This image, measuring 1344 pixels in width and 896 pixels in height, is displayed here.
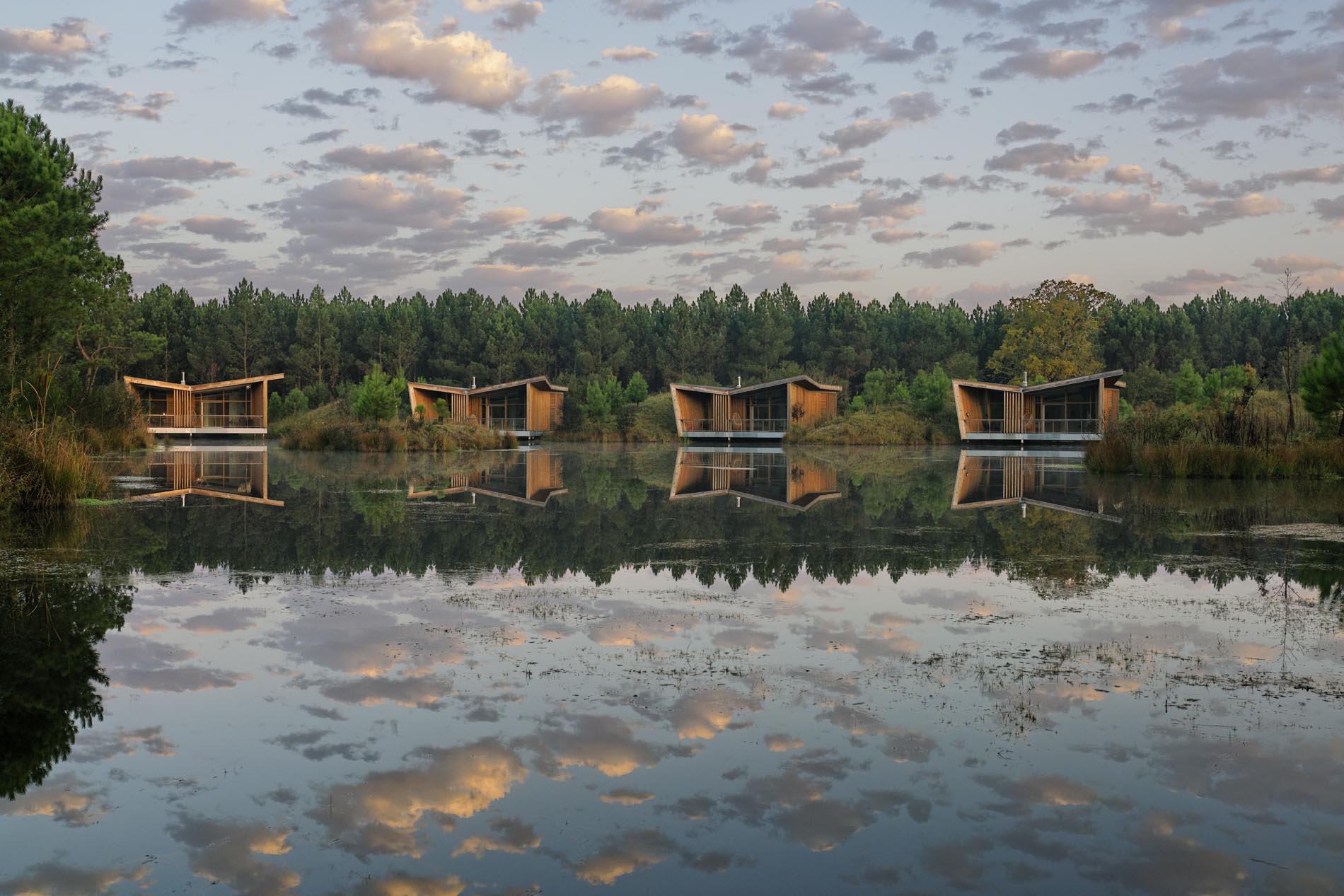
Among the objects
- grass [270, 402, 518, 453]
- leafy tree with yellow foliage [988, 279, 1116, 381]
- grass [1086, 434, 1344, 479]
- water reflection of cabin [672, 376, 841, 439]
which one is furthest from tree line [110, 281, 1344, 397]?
grass [1086, 434, 1344, 479]

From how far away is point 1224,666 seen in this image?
626cm

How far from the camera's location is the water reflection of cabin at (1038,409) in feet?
169

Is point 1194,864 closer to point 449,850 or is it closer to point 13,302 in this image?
point 449,850

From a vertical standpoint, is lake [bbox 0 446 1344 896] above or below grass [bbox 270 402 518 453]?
below

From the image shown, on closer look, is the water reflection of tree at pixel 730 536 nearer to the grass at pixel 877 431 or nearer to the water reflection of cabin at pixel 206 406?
the grass at pixel 877 431

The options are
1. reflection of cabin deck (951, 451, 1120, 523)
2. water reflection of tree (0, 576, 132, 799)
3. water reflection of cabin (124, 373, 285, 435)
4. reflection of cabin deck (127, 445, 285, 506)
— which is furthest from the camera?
water reflection of cabin (124, 373, 285, 435)

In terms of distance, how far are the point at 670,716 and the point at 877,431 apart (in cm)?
5016

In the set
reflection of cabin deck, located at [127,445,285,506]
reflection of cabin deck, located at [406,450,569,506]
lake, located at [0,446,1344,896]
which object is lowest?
lake, located at [0,446,1344,896]

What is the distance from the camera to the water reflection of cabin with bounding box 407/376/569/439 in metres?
59.0

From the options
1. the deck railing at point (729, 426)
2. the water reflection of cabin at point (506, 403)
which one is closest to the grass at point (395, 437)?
the water reflection of cabin at point (506, 403)

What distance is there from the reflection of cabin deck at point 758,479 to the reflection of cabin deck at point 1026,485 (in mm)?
2499

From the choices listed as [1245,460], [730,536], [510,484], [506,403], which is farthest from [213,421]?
[730,536]

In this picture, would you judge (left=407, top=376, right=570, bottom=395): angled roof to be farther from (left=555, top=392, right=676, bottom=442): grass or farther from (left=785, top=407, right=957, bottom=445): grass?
(left=785, top=407, right=957, bottom=445): grass

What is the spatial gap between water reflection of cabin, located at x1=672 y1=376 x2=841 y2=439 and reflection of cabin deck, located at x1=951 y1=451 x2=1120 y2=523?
22.1 m
